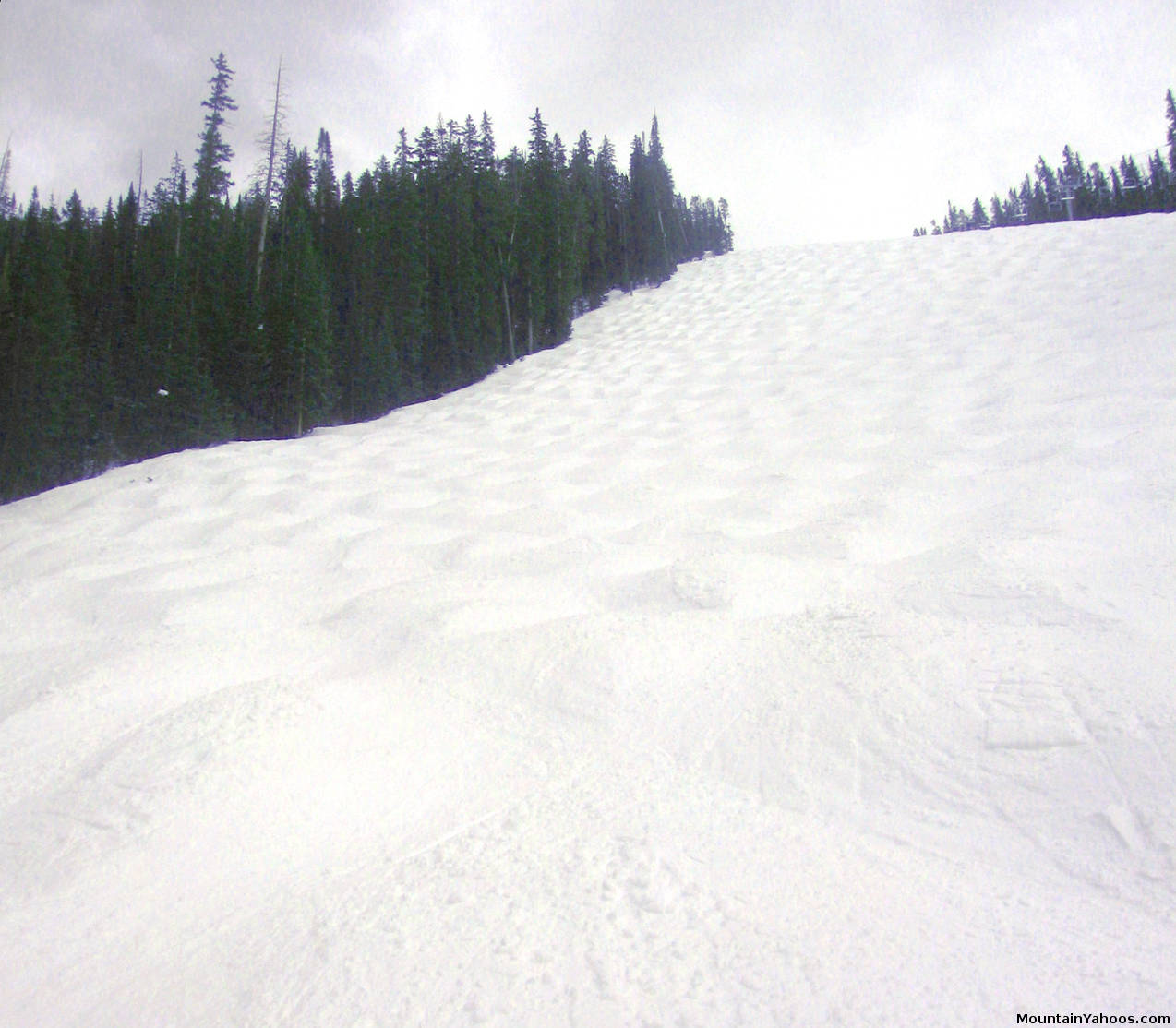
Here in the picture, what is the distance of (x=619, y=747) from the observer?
9.77 ft

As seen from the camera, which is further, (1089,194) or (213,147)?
(1089,194)

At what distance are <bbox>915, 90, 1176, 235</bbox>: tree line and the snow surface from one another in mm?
35709

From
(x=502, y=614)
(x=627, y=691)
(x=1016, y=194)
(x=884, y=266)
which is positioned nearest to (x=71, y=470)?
(x=502, y=614)

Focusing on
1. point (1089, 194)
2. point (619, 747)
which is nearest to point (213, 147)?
point (619, 747)

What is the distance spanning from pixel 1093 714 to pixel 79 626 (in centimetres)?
592

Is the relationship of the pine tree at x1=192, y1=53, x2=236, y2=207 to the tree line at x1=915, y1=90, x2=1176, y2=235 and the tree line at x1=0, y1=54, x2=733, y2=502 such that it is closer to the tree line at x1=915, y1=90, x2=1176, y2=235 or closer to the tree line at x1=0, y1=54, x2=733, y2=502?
the tree line at x1=0, y1=54, x2=733, y2=502

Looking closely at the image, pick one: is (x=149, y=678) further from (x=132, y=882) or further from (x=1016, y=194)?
(x=1016, y=194)

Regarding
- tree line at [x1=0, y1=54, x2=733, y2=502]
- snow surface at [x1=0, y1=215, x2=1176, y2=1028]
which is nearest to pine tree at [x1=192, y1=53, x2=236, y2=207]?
tree line at [x1=0, y1=54, x2=733, y2=502]

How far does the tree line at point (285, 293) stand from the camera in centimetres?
1548

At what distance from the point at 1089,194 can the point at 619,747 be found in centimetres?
6655

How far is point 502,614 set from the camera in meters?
4.34

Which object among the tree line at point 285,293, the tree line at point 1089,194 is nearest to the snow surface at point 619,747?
the tree line at point 285,293

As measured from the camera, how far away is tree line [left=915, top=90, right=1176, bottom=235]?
150 ft

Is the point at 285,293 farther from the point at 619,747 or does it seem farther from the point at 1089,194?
the point at 1089,194
